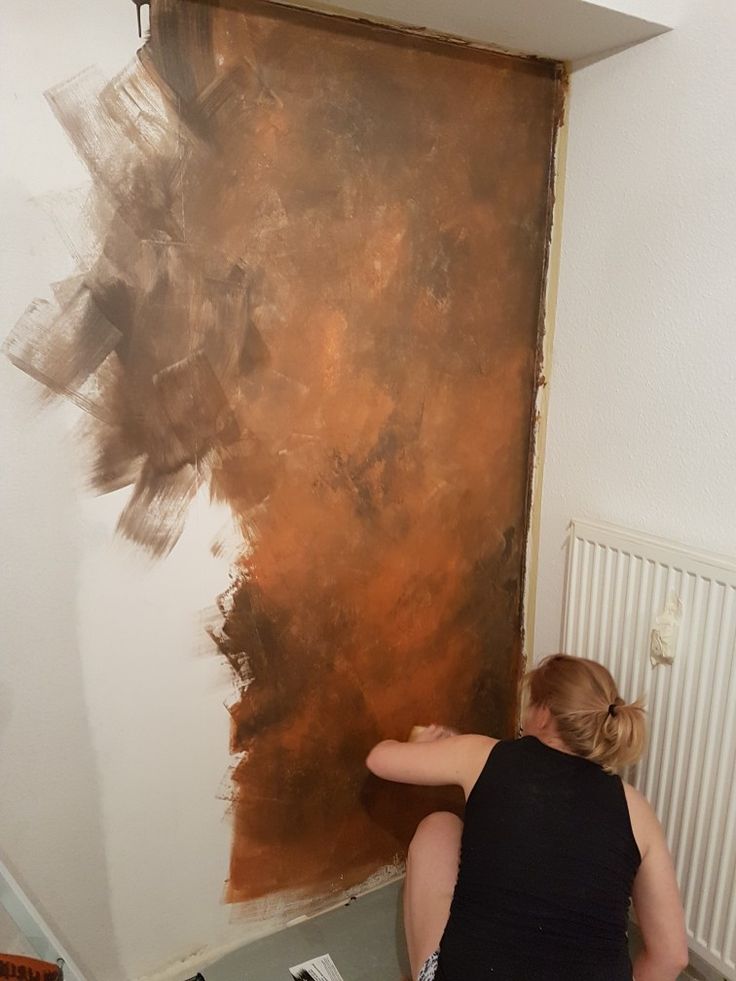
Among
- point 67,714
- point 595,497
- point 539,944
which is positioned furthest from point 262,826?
point 595,497

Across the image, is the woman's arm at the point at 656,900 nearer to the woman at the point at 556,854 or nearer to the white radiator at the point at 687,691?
the woman at the point at 556,854

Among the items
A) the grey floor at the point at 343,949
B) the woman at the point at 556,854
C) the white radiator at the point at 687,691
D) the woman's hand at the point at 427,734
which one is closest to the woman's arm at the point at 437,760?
the woman at the point at 556,854

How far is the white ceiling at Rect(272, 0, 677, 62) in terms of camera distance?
54.3 inches

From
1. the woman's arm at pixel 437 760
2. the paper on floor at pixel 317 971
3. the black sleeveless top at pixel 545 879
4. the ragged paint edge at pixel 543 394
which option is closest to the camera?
the black sleeveless top at pixel 545 879

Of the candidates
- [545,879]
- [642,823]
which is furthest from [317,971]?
[642,823]

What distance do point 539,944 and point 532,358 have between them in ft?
3.99

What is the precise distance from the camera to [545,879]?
1231 mm

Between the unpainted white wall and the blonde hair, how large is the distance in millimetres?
354

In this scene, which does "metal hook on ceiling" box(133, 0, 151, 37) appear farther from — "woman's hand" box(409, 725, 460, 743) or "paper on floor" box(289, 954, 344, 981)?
"paper on floor" box(289, 954, 344, 981)

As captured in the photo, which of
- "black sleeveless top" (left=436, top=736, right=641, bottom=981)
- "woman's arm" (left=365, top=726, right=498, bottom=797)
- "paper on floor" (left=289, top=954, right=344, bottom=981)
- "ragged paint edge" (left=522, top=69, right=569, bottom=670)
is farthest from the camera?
"ragged paint edge" (left=522, top=69, right=569, bottom=670)

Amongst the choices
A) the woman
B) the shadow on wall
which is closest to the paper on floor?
the woman

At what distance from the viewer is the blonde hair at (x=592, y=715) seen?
1.31 meters

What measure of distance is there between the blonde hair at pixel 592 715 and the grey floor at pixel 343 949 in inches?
25.9

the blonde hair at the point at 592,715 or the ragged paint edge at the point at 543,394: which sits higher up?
the ragged paint edge at the point at 543,394
